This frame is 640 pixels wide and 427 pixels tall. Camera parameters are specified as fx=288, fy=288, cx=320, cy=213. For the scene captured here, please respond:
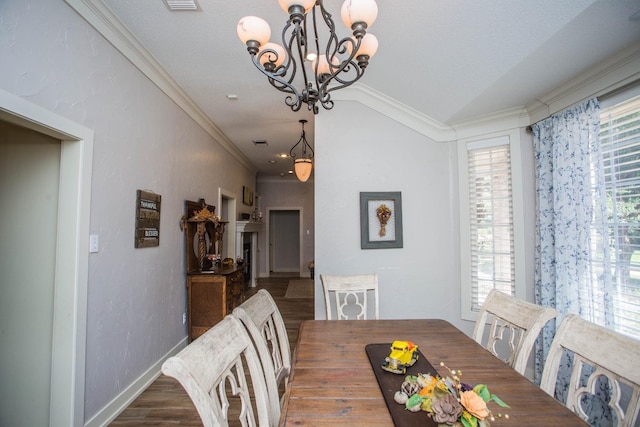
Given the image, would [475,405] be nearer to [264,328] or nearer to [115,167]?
[264,328]

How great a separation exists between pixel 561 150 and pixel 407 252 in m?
1.55

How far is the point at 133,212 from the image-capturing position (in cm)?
248

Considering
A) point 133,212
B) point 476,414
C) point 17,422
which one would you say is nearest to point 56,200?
point 133,212

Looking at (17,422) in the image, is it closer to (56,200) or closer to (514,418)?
(56,200)

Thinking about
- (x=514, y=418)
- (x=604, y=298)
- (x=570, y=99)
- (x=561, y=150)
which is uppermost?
(x=570, y=99)

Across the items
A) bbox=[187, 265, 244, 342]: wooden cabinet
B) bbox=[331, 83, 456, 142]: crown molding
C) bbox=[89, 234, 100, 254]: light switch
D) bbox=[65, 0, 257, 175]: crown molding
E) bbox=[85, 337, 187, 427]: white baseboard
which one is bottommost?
bbox=[85, 337, 187, 427]: white baseboard

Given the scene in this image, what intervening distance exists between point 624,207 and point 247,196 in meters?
6.08

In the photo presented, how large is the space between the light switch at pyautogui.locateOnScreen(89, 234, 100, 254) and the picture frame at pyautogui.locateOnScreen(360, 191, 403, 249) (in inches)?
87.6

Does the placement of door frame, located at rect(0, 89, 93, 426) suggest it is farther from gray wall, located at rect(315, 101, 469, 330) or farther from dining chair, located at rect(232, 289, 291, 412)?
gray wall, located at rect(315, 101, 469, 330)

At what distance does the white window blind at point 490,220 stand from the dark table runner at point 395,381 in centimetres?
186

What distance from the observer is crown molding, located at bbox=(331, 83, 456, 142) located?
3043 mm

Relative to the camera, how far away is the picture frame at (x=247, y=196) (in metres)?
6.44

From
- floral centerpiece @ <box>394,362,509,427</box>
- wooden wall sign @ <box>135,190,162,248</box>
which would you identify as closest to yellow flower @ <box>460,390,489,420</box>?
floral centerpiece @ <box>394,362,509,427</box>

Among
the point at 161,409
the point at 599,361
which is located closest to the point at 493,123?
the point at 599,361
